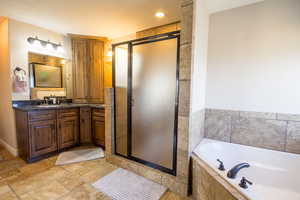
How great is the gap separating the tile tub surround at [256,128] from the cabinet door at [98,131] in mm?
2069

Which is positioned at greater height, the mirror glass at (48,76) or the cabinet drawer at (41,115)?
the mirror glass at (48,76)

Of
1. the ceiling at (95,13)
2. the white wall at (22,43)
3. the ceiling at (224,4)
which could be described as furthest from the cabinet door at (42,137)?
the ceiling at (224,4)

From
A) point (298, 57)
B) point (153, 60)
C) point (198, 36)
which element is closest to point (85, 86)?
point (153, 60)

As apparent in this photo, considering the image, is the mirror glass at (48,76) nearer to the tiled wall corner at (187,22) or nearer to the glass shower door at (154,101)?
the glass shower door at (154,101)

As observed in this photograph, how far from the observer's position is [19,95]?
95.4 inches

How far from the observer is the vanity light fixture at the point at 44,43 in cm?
249

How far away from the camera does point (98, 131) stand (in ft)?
9.64

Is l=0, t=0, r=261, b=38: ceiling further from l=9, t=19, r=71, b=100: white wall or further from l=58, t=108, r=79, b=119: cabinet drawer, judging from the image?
l=58, t=108, r=79, b=119: cabinet drawer

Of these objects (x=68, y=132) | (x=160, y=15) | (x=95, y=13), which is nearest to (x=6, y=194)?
(x=68, y=132)

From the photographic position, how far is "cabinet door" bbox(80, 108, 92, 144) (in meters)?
2.92

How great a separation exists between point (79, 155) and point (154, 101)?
1.87 metres

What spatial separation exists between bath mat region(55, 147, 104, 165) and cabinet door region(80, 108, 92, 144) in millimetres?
284

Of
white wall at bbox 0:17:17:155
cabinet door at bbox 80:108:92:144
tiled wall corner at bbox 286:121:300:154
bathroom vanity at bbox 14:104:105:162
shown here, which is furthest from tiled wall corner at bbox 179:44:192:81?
white wall at bbox 0:17:17:155

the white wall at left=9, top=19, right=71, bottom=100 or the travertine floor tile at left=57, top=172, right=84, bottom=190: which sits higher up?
the white wall at left=9, top=19, right=71, bottom=100
